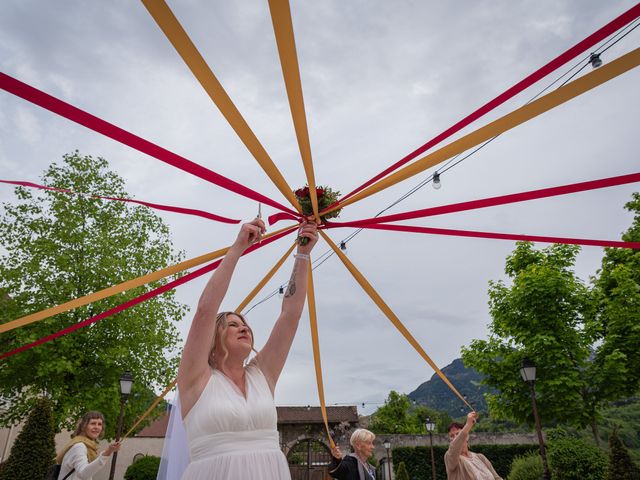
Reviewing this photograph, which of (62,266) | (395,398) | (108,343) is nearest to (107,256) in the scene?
(62,266)

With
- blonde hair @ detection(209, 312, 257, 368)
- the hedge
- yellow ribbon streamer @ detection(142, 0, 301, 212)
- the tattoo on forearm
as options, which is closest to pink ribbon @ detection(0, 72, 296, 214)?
yellow ribbon streamer @ detection(142, 0, 301, 212)

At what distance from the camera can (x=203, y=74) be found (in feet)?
6.66

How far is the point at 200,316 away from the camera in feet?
6.77

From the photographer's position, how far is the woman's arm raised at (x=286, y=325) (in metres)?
2.59

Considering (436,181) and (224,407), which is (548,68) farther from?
(436,181)

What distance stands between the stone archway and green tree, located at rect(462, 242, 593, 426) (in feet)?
47.1

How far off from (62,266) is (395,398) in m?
47.1

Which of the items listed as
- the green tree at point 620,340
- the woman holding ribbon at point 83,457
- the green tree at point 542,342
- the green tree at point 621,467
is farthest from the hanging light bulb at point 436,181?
the green tree at point 620,340

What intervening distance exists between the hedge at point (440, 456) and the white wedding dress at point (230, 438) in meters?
25.1

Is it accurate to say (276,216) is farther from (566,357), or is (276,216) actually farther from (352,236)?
(566,357)

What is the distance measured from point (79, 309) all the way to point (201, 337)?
1350 cm

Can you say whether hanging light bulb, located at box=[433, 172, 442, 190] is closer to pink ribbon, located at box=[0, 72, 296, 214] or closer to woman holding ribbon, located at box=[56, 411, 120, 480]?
pink ribbon, located at box=[0, 72, 296, 214]

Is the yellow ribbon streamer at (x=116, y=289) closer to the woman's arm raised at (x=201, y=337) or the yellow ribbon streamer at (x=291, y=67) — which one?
the woman's arm raised at (x=201, y=337)

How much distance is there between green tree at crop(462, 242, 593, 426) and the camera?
50.9 ft
